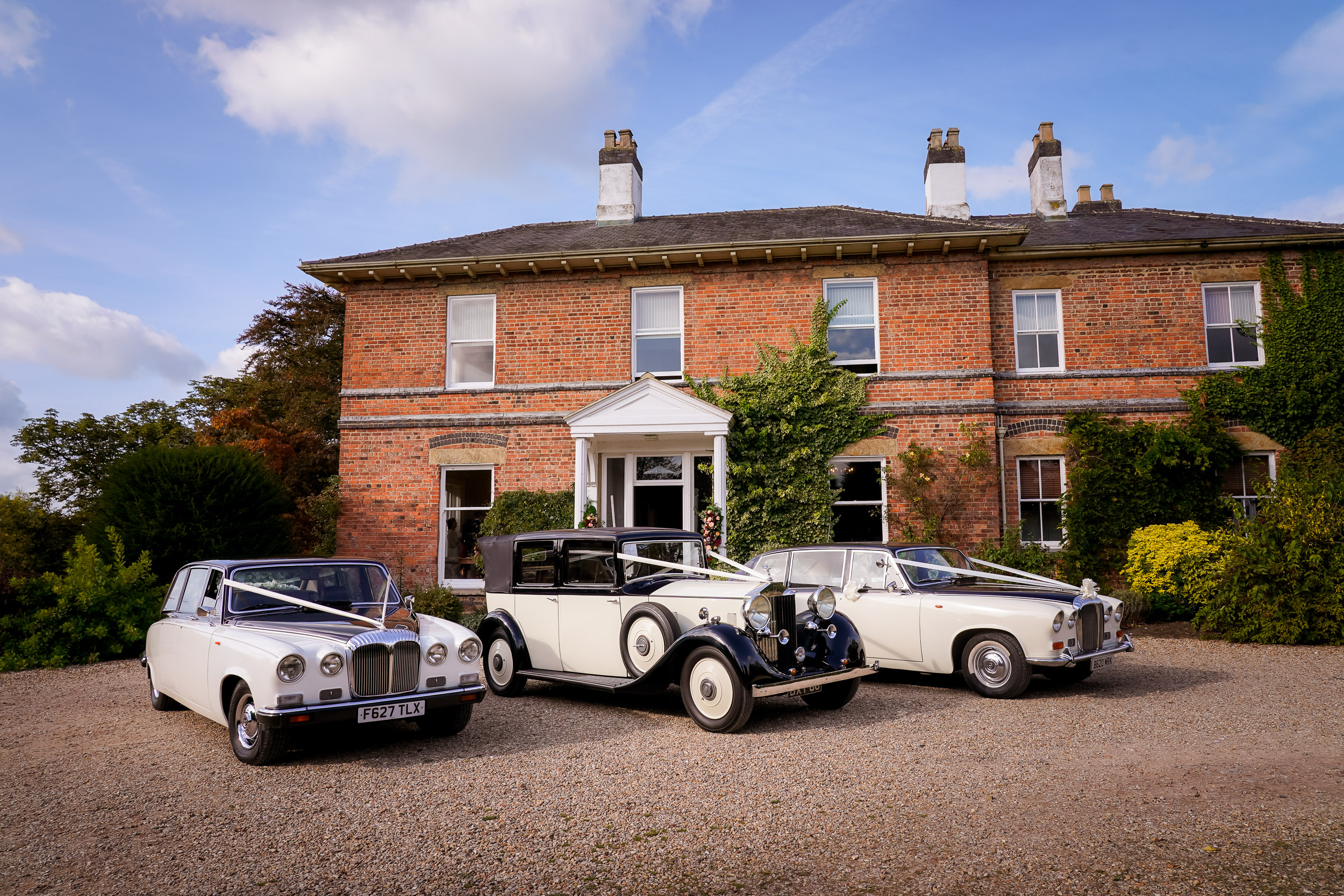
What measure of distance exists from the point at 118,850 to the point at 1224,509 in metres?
14.4

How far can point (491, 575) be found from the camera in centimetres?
801

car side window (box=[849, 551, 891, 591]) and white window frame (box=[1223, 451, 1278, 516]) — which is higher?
white window frame (box=[1223, 451, 1278, 516])

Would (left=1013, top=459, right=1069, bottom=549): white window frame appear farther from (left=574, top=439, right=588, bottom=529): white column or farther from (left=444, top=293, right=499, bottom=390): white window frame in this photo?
(left=444, top=293, right=499, bottom=390): white window frame

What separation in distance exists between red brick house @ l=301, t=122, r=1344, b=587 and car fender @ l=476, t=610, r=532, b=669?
16.5ft

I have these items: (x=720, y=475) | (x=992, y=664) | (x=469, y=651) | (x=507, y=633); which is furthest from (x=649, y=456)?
(x=469, y=651)

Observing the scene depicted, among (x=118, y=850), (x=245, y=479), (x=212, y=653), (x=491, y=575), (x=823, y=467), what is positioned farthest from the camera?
(x=823, y=467)

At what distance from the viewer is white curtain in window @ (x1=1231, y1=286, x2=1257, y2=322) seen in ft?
45.0

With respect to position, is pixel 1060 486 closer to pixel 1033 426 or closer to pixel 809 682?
pixel 1033 426

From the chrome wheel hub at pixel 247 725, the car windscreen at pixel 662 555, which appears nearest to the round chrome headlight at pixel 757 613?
the car windscreen at pixel 662 555

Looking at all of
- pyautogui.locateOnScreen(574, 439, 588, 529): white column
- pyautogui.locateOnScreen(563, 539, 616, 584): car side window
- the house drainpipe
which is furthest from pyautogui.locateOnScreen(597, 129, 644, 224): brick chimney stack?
pyautogui.locateOnScreen(563, 539, 616, 584): car side window

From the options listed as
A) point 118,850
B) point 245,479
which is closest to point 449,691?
point 118,850

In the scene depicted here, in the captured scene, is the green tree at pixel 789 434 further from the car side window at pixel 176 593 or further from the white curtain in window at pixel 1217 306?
the car side window at pixel 176 593

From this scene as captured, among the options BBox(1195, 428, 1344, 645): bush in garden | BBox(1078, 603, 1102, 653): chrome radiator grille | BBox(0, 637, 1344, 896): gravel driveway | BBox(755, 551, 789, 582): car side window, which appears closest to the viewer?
BBox(0, 637, 1344, 896): gravel driveway

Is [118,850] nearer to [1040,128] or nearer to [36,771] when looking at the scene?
[36,771]
